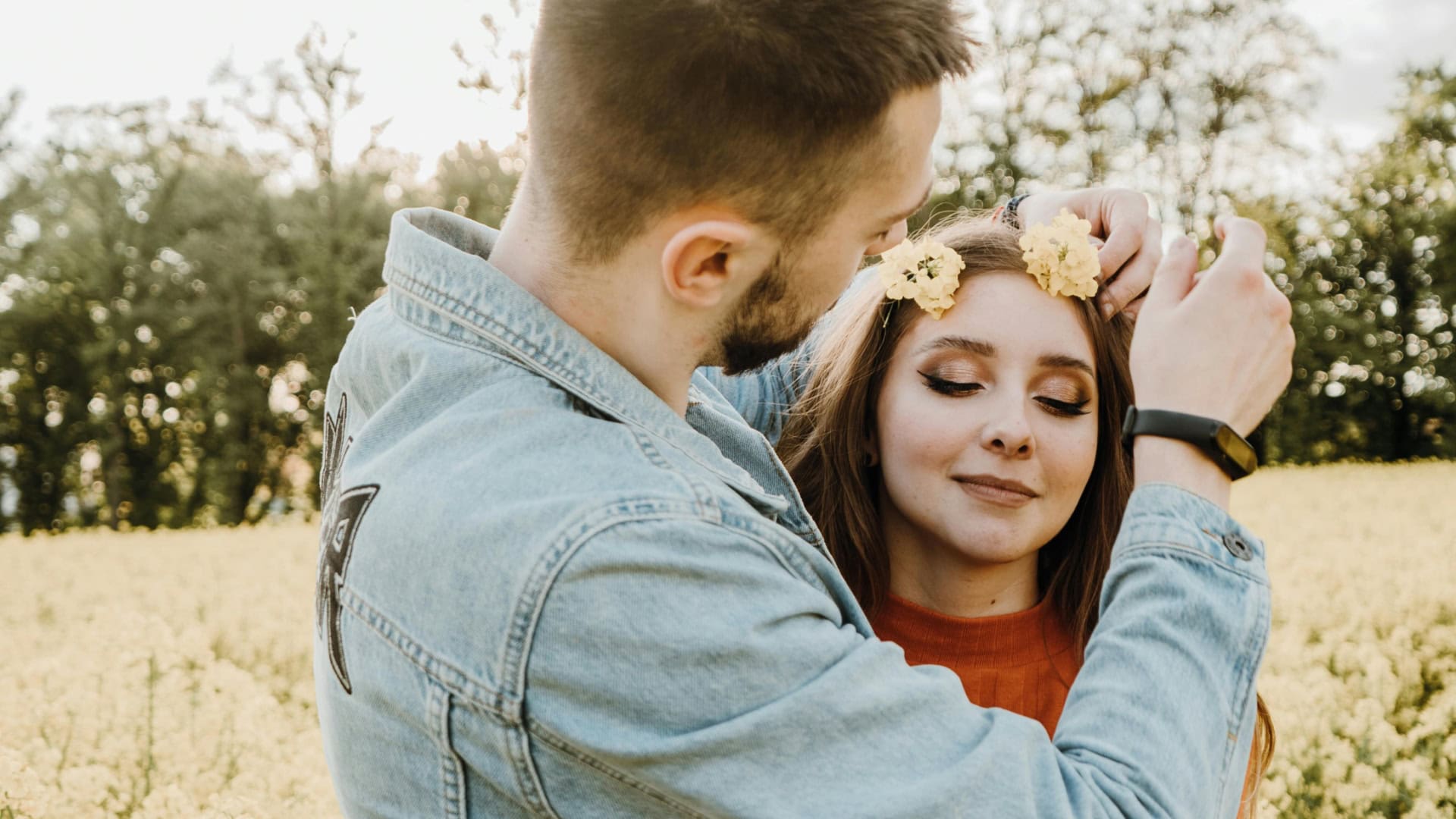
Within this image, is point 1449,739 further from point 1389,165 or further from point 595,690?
point 1389,165

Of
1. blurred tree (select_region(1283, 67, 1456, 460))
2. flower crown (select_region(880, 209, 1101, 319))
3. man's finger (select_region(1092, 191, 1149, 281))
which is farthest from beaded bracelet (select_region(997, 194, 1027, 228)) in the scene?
blurred tree (select_region(1283, 67, 1456, 460))

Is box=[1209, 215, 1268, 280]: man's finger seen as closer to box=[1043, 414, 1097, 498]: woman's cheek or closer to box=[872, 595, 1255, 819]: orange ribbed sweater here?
box=[1043, 414, 1097, 498]: woman's cheek

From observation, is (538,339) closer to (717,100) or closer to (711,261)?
(711,261)

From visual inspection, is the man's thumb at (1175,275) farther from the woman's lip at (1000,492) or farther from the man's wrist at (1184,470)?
the woman's lip at (1000,492)

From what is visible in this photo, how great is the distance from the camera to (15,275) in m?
24.0

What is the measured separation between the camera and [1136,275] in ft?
8.71

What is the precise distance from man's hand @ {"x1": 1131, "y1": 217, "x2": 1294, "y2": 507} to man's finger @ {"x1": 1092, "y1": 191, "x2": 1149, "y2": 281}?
663 mm

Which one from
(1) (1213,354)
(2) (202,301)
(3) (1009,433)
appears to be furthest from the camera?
(2) (202,301)

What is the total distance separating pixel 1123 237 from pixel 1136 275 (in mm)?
100

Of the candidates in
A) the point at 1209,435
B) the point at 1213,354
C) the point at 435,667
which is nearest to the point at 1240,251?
the point at 1213,354

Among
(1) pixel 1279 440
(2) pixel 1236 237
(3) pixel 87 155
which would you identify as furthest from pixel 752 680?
(1) pixel 1279 440

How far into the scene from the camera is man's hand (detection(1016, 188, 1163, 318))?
2645 millimetres

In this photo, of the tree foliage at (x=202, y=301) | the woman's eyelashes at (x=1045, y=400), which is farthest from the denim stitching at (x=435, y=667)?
the tree foliage at (x=202, y=301)

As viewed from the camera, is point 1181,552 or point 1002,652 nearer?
point 1181,552
